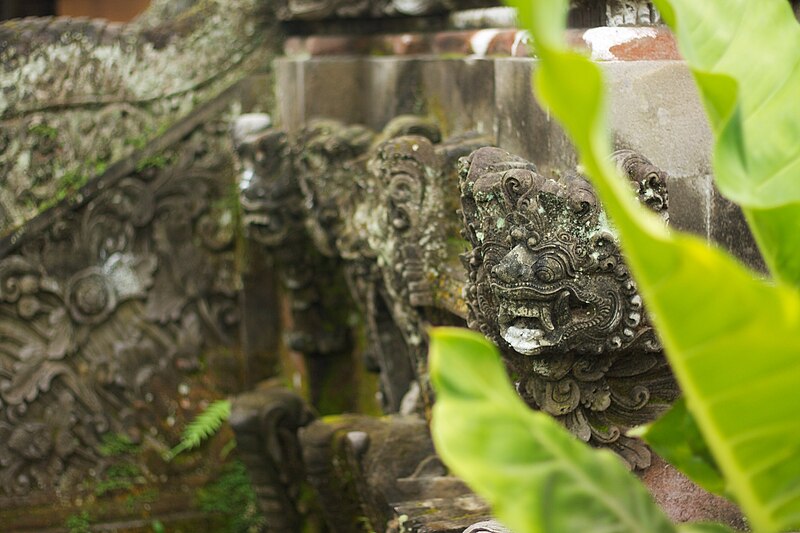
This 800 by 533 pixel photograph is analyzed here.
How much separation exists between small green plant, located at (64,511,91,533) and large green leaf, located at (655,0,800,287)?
406 centimetres

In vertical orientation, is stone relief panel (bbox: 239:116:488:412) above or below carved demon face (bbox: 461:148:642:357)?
below

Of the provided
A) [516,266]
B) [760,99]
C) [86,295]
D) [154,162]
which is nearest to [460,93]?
[516,266]

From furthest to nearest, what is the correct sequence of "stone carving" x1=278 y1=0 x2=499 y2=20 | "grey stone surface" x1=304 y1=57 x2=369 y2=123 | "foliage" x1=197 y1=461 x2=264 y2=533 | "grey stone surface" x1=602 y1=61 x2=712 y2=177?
"foliage" x1=197 y1=461 x2=264 y2=533 < "grey stone surface" x1=304 y1=57 x2=369 y2=123 < "stone carving" x1=278 y1=0 x2=499 y2=20 < "grey stone surface" x1=602 y1=61 x2=712 y2=177

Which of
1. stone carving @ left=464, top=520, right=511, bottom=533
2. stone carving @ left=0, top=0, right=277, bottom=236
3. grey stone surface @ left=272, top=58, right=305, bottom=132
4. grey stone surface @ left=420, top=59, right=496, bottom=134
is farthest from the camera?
stone carving @ left=0, top=0, right=277, bottom=236

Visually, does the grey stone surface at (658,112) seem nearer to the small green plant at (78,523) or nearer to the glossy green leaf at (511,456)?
the glossy green leaf at (511,456)

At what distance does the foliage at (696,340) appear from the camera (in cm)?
116

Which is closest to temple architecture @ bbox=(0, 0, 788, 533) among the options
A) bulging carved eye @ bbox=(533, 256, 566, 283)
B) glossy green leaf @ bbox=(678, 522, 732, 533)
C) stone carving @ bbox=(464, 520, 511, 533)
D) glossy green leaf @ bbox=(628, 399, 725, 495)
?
bulging carved eye @ bbox=(533, 256, 566, 283)

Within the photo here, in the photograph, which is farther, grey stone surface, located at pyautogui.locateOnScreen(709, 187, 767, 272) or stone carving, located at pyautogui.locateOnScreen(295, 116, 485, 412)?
stone carving, located at pyautogui.locateOnScreen(295, 116, 485, 412)

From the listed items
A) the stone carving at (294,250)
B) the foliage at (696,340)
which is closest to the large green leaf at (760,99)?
the foliage at (696,340)

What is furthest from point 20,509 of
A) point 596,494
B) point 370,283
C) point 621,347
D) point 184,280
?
point 596,494

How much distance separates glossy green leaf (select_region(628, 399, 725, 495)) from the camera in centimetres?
156

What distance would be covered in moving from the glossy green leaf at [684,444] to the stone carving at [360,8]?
8.09 ft

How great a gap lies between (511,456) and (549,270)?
39.8 inches

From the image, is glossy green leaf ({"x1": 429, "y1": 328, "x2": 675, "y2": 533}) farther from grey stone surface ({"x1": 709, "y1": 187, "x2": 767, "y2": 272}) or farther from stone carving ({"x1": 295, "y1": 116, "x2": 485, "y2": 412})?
stone carving ({"x1": 295, "y1": 116, "x2": 485, "y2": 412})
